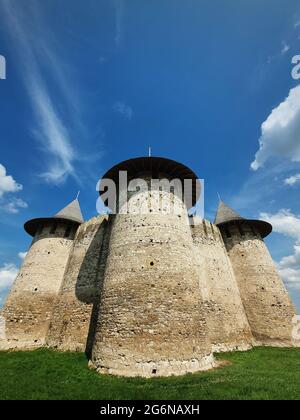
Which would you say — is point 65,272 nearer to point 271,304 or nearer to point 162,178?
point 162,178

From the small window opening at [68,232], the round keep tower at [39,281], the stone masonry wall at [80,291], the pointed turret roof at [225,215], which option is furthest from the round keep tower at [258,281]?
the round keep tower at [39,281]

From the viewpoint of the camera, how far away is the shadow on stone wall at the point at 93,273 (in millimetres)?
12008

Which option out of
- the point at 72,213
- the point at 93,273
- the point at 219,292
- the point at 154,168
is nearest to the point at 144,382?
the point at 93,273

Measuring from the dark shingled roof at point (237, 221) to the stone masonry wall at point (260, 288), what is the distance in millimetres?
487

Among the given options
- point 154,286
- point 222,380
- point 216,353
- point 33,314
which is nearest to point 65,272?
point 33,314

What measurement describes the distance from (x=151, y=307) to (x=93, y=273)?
6.43 metres

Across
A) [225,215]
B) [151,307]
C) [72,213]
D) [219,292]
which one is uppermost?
[72,213]

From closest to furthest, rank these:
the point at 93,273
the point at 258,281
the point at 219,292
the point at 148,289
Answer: the point at 148,289
the point at 93,273
the point at 219,292
the point at 258,281

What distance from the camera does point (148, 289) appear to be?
8.59 meters

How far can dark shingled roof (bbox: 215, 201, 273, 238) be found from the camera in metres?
17.0

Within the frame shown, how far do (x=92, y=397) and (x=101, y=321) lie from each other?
11.6 feet

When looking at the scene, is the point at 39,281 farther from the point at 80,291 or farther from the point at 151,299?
the point at 151,299

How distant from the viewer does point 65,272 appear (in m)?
15.1

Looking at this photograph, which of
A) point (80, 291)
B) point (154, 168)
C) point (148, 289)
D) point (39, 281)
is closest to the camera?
point (148, 289)
